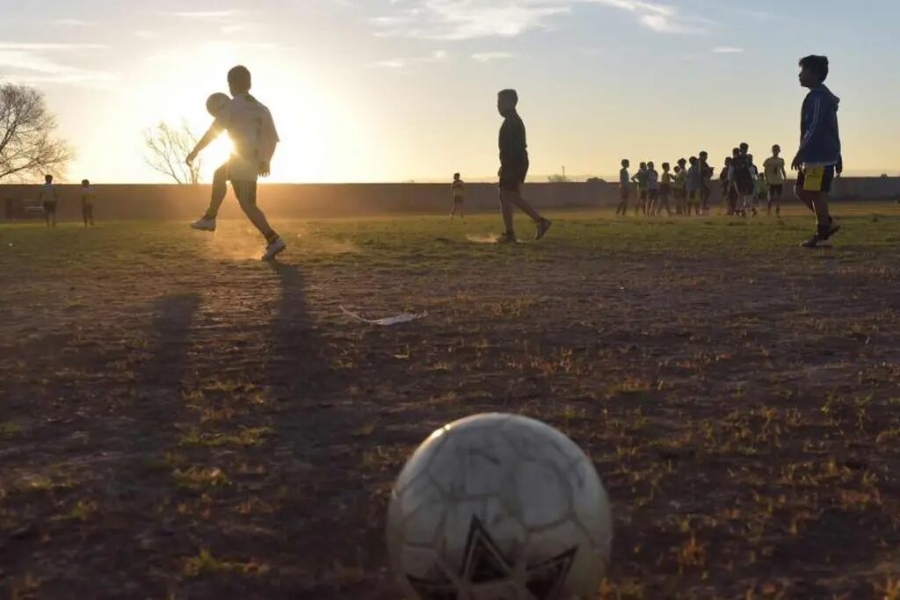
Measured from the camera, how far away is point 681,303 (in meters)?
6.88

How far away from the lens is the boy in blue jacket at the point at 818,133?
10672mm

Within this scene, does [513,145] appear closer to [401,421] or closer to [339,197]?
[401,421]

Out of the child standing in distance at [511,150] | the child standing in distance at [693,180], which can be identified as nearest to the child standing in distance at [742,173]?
the child standing in distance at [693,180]

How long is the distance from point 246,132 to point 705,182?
84.4ft

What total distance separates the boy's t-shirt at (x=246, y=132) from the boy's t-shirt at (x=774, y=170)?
1853 centimetres

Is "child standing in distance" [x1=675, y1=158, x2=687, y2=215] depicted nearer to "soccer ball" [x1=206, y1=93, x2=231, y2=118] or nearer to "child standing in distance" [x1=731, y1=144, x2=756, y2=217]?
"child standing in distance" [x1=731, y1=144, x2=756, y2=217]

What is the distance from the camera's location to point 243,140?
32.5ft

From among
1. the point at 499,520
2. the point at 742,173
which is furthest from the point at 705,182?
the point at 499,520

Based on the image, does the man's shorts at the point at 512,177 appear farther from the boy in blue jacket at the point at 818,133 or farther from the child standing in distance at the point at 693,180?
the child standing in distance at the point at 693,180

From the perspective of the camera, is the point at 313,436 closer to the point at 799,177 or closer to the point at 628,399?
the point at 628,399

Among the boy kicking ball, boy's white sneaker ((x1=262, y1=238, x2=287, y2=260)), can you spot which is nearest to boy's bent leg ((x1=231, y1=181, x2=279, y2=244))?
the boy kicking ball

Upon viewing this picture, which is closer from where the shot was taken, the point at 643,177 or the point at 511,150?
the point at 511,150

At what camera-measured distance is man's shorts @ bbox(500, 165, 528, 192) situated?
1277 cm

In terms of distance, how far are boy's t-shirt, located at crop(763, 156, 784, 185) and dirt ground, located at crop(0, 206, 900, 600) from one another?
18.3 m
